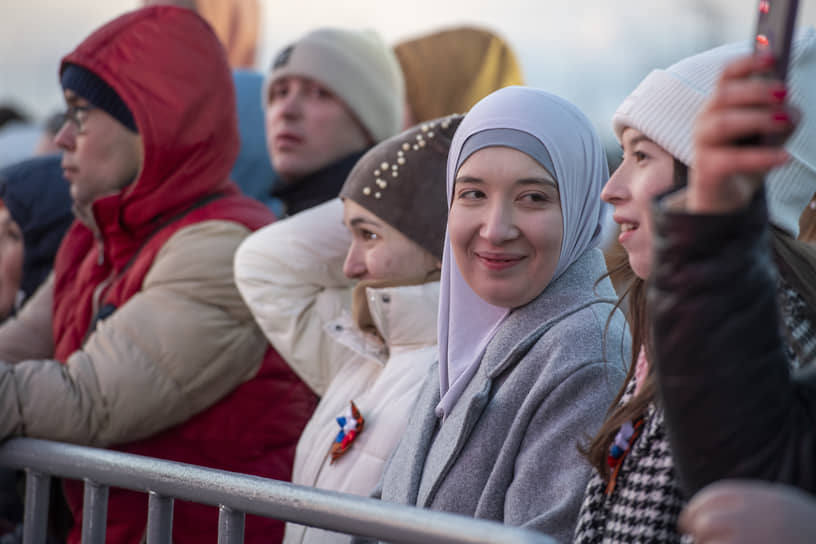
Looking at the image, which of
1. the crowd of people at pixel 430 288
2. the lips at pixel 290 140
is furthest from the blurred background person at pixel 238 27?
the lips at pixel 290 140

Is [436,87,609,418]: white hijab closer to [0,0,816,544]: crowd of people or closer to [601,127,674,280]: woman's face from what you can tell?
[0,0,816,544]: crowd of people

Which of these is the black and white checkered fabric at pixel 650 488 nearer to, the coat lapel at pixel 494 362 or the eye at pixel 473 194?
the coat lapel at pixel 494 362

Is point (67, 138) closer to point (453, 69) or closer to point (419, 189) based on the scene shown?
point (419, 189)

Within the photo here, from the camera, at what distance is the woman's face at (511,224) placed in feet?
7.13

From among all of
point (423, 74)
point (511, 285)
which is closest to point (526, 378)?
point (511, 285)

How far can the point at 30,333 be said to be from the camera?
3.74 metres

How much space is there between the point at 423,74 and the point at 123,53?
1.64 metres

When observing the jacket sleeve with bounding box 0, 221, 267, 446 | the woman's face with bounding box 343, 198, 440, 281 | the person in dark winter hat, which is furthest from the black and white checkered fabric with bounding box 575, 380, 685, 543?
the jacket sleeve with bounding box 0, 221, 267, 446

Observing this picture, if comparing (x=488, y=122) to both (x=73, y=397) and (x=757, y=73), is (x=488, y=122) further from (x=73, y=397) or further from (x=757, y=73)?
(x=73, y=397)

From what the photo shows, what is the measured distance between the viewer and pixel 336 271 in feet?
10.4

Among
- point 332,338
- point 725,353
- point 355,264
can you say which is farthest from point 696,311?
point 332,338

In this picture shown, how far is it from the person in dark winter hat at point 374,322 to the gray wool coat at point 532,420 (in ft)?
1.17

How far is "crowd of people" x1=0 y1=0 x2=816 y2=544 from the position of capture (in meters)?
1.21

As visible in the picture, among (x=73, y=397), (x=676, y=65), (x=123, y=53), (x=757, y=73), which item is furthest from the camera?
(x=123, y=53)
